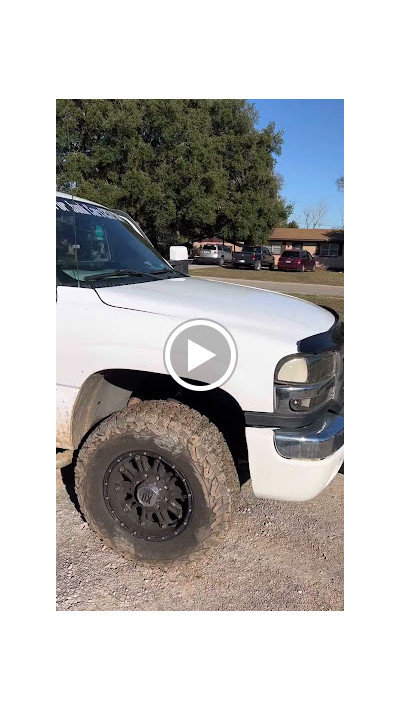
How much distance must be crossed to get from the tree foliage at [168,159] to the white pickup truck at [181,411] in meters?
0.88

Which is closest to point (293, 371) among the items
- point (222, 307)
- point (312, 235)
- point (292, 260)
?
point (222, 307)

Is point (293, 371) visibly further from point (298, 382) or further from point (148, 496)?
point (148, 496)

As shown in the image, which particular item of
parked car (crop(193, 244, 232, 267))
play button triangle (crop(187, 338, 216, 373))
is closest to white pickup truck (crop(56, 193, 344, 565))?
play button triangle (crop(187, 338, 216, 373))

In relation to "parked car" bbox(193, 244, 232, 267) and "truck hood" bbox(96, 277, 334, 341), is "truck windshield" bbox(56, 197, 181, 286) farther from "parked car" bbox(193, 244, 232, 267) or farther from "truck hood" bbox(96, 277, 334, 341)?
"parked car" bbox(193, 244, 232, 267)

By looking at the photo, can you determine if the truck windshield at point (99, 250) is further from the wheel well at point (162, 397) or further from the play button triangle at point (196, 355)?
the play button triangle at point (196, 355)

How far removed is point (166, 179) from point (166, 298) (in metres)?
2.38

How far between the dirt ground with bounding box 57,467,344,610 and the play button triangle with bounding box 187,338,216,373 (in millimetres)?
1096

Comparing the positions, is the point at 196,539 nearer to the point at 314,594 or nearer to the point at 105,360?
the point at 314,594

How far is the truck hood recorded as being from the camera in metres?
1.88

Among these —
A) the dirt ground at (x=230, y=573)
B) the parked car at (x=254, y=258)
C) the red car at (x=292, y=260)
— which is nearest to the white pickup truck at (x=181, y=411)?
the dirt ground at (x=230, y=573)

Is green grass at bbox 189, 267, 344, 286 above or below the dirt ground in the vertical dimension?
above

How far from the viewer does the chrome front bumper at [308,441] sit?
1850 mm

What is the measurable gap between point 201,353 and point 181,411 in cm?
33

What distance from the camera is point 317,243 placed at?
3971 mm
